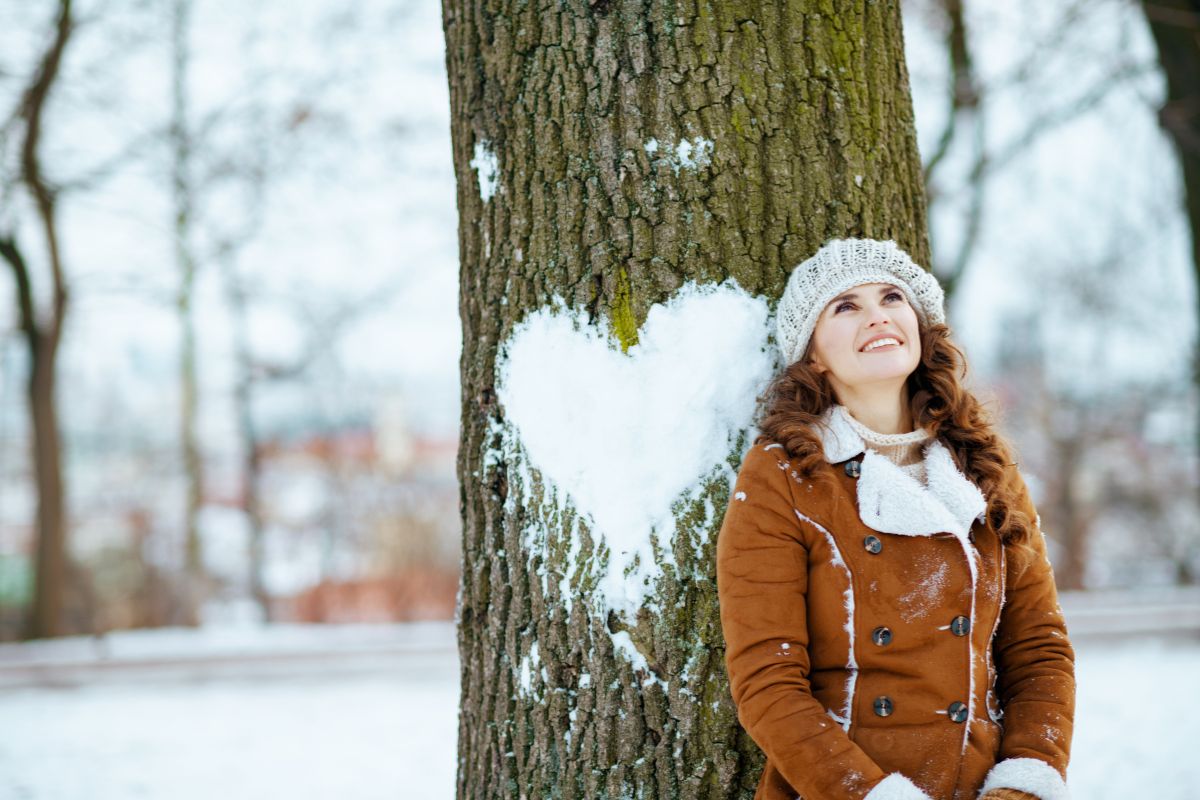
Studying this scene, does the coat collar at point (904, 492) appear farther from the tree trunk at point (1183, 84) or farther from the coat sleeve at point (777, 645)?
the tree trunk at point (1183, 84)

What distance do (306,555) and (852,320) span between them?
39.3ft

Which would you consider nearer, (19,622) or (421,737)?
(421,737)

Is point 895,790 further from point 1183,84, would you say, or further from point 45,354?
point 45,354

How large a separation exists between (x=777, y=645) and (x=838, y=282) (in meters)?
0.77

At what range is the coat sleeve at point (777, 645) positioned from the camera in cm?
178

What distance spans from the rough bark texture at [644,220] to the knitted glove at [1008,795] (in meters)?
0.51

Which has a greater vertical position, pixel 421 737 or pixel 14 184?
pixel 14 184

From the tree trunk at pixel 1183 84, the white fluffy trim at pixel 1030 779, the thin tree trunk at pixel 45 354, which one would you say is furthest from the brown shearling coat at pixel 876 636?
the thin tree trunk at pixel 45 354

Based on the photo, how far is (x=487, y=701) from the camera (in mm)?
2465

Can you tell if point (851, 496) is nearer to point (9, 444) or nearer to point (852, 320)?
point (852, 320)

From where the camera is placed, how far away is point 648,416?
2.26 m

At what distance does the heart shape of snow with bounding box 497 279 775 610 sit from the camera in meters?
2.24

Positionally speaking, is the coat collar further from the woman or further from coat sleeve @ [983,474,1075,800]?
coat sleeve @ [983,474,1075,800]

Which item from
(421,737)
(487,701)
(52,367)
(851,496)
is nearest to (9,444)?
(52,367)
